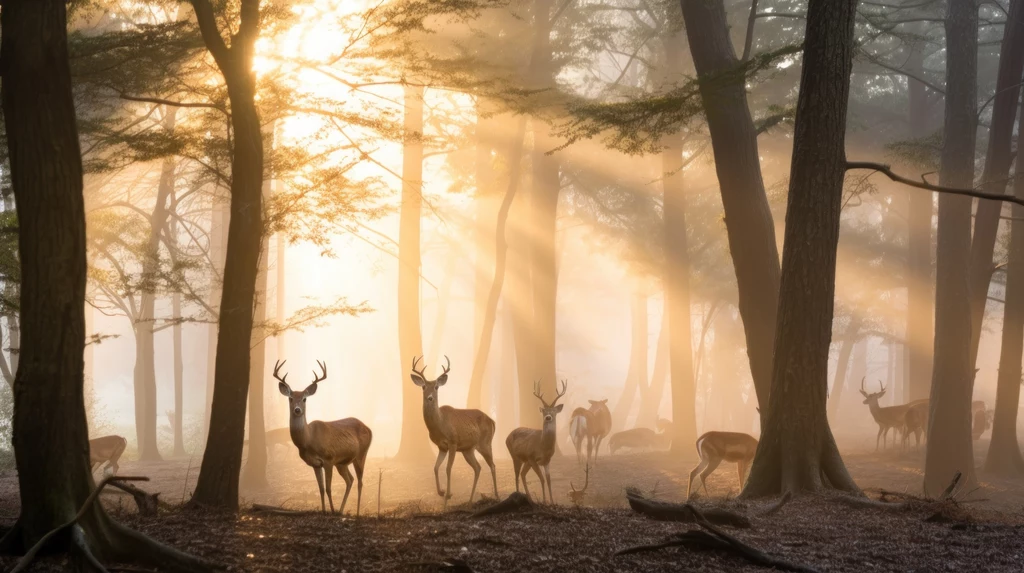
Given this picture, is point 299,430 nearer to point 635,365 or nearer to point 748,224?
point 748,224

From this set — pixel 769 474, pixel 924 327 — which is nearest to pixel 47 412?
pixel 769 474

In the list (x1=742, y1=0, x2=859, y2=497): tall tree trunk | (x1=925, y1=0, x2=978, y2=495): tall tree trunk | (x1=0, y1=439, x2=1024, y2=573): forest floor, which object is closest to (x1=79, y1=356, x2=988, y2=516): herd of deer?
(x1=0, y1=439, x2=1024, y2=573): forest floor

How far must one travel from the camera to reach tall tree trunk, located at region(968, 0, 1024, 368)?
18.0 meters

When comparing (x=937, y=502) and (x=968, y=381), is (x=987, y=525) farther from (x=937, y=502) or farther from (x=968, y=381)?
(x=968, y=381)

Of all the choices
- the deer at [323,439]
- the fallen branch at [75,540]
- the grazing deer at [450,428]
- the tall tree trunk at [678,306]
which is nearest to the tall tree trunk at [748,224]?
the grazing deer at [450,428]

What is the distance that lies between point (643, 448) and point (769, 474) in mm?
22794

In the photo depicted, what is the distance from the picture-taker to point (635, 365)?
44.8 meters

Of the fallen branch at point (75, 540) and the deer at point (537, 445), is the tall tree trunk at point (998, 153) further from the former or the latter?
the fallen branch at point (75, 540)

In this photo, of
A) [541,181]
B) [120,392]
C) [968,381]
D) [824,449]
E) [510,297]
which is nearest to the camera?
[824,449]

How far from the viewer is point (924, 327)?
27.0m

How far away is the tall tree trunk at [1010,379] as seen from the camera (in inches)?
778

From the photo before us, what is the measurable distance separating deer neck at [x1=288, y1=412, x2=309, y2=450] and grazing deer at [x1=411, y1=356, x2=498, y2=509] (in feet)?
5.73

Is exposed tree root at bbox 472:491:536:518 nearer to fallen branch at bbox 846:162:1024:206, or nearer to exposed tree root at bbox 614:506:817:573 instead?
exposed tree root at bbox 614:506:817:573

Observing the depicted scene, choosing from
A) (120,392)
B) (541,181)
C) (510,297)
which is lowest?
(120,392)
